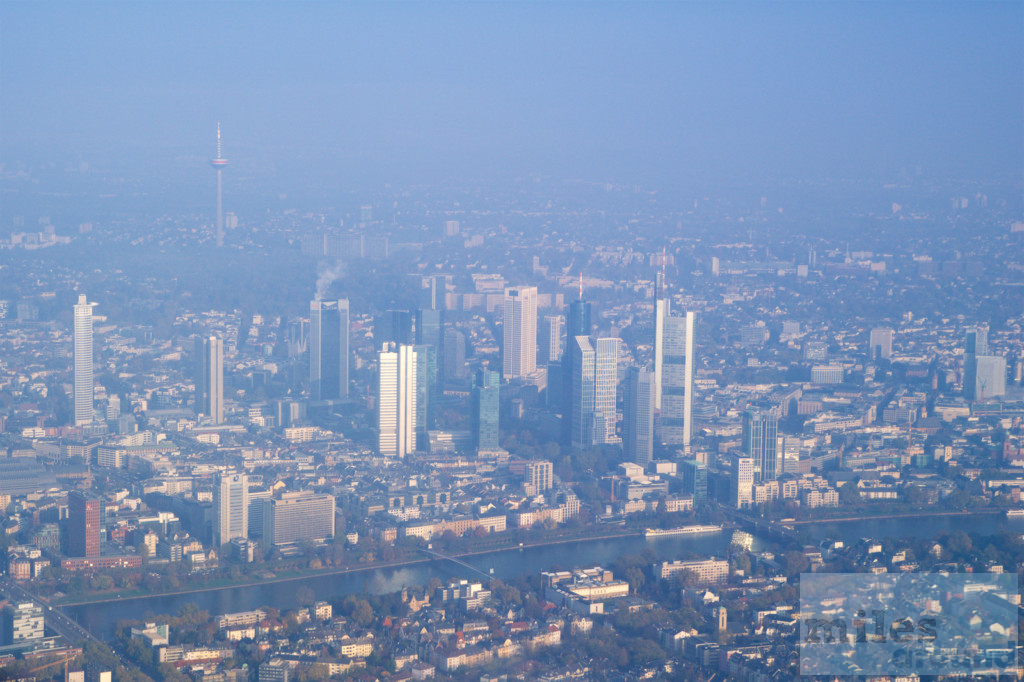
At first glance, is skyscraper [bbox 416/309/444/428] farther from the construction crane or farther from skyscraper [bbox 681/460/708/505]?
the construction crane

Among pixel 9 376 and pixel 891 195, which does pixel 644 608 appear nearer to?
pixel 9 376

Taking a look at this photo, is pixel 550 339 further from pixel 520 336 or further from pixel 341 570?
pixel 341 570

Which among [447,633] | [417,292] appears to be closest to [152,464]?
[447,633]

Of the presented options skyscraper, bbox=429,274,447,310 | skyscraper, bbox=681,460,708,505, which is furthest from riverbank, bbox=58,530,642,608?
skyscraper, bbox=429,274,447,310

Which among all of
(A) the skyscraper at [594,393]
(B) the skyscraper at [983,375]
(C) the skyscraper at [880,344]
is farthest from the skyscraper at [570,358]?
(B) the skyscraper at [983,375]

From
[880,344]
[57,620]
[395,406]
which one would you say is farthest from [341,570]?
[880,344]
